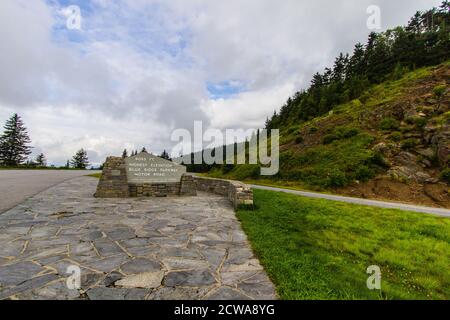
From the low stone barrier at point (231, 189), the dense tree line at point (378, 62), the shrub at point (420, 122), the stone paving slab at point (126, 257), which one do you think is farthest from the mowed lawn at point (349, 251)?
the dense tree line at point (378, 62)

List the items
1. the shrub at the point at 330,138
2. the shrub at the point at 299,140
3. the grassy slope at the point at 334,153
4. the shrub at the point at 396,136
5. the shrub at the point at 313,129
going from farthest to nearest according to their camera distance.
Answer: the shrub at the point at 313,129, the shrub at the point at 299,140, the shrub at the point at 330,138, the shrub at the point at 396,136, the grassy slope at the point at 334,153

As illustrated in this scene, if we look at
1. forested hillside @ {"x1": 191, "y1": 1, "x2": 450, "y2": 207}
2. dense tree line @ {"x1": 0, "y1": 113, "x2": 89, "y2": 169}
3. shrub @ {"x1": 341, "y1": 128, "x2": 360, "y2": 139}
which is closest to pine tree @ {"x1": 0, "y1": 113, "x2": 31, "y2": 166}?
dense tree line @ {"x1": 0, "y1": 113, "x2": 89, "y2": 169}

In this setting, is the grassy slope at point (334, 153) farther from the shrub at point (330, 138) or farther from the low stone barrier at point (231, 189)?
the low stone barrier at point (231, 189)

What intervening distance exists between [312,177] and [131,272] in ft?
58.3

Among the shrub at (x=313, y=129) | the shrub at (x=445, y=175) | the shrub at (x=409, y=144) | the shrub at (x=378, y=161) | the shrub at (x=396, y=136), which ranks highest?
the shrub at (x=313, y=129)

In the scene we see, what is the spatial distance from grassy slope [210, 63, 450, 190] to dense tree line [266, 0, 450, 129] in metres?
9.70

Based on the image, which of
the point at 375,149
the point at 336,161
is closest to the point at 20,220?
the point at 336,161

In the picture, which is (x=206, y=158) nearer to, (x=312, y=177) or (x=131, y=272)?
(x=312, y=177)

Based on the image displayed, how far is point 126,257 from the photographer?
171 inches

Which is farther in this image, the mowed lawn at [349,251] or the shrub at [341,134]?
the shrub at [341,134]

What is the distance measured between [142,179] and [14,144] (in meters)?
55.9

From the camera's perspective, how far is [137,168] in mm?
11883

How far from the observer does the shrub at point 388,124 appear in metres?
21.6

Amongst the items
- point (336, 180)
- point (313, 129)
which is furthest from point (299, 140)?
point (336, 180)
